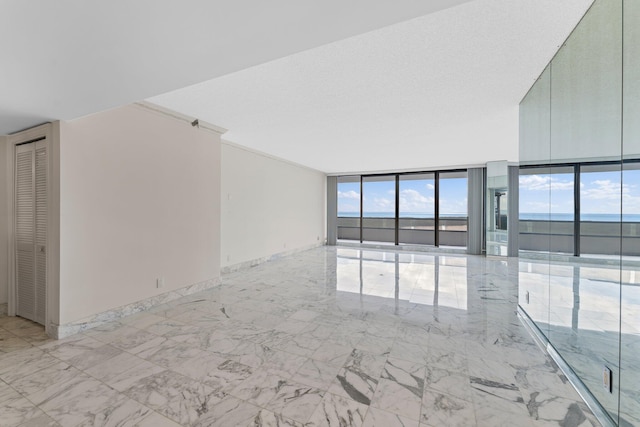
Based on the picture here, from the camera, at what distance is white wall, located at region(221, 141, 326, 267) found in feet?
18.0

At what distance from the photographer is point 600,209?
1771 mm

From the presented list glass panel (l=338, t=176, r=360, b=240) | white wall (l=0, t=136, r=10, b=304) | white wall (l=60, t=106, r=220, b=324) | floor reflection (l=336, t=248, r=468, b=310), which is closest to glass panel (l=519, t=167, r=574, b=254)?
floor reflection (l=336, t=248, r=468, b=310)

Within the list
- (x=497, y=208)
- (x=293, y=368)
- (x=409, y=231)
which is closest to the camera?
(x=293, y=368)

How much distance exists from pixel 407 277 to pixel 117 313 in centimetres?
473

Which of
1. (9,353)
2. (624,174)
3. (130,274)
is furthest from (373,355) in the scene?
(9,353)

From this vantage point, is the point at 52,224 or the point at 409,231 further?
the point at 409,231

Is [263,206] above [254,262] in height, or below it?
above

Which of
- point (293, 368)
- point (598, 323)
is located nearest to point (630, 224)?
point (598, 323)

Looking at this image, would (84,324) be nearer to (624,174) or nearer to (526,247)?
(624,174)

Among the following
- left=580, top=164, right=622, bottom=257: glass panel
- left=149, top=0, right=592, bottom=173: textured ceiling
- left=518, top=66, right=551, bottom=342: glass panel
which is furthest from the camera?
left=518, top=66, right=551, bottom=342: glass panel

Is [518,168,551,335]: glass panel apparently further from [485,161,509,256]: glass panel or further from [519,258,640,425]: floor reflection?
[485,161,509,256]: glass panel

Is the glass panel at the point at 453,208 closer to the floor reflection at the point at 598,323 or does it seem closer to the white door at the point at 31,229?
the floor reflection at the point at 598,323

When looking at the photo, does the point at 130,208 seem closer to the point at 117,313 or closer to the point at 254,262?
the point at 117,313

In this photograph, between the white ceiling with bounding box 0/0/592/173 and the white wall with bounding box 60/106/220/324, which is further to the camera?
the white wall with bounding box 60/106/220/324
